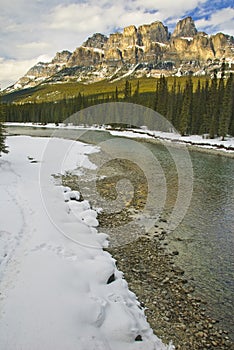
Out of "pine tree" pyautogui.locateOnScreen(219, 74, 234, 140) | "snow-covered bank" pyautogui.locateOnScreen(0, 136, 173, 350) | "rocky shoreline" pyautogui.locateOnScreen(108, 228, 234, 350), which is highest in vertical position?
"pine tree" pyautogui.locateOnScreen(219, 74, 234, 140)

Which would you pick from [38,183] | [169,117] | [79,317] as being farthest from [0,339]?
[169,117]

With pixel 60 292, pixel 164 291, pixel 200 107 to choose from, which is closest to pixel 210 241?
pixel 164 291

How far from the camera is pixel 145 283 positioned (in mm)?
9602

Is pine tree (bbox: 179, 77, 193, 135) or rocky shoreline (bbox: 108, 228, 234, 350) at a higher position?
pine tree (bbox: 179, 77, 193, 135)

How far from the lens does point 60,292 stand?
747cm

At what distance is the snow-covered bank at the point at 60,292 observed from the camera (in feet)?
19.6

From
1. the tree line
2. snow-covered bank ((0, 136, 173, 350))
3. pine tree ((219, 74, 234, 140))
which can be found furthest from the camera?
the tree line

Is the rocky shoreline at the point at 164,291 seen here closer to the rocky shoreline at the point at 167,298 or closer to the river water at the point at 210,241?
A: the rocky shoreline at the point at 167,298

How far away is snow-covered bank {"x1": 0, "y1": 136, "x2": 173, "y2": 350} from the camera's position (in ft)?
19.6

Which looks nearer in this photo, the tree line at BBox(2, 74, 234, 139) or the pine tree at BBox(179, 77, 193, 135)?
the tree line at BBox(2, 74, 234, 139)

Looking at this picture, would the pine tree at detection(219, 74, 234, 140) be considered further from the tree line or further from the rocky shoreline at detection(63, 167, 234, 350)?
the rocky shoreline at detection(63, 167, 234, 350)

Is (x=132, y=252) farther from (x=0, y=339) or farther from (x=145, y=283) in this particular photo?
(x=0, y=339)

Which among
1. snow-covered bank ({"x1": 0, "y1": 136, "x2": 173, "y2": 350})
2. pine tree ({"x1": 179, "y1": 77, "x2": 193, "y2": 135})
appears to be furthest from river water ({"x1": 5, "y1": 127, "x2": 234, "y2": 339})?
pine tree ({"x1": 179, "y1": 77, "x2": 193, "y2": 135})

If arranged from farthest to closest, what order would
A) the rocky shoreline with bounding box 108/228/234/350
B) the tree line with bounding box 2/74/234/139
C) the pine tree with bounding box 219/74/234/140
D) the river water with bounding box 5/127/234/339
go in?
the tree line with bounding box 2/74/234/139 < the pine tree with bounding box 219/74/234/140 < the river water with bounding box 5/127/234/339 < the rocky shoreline with bounding box 108/228/234/350
